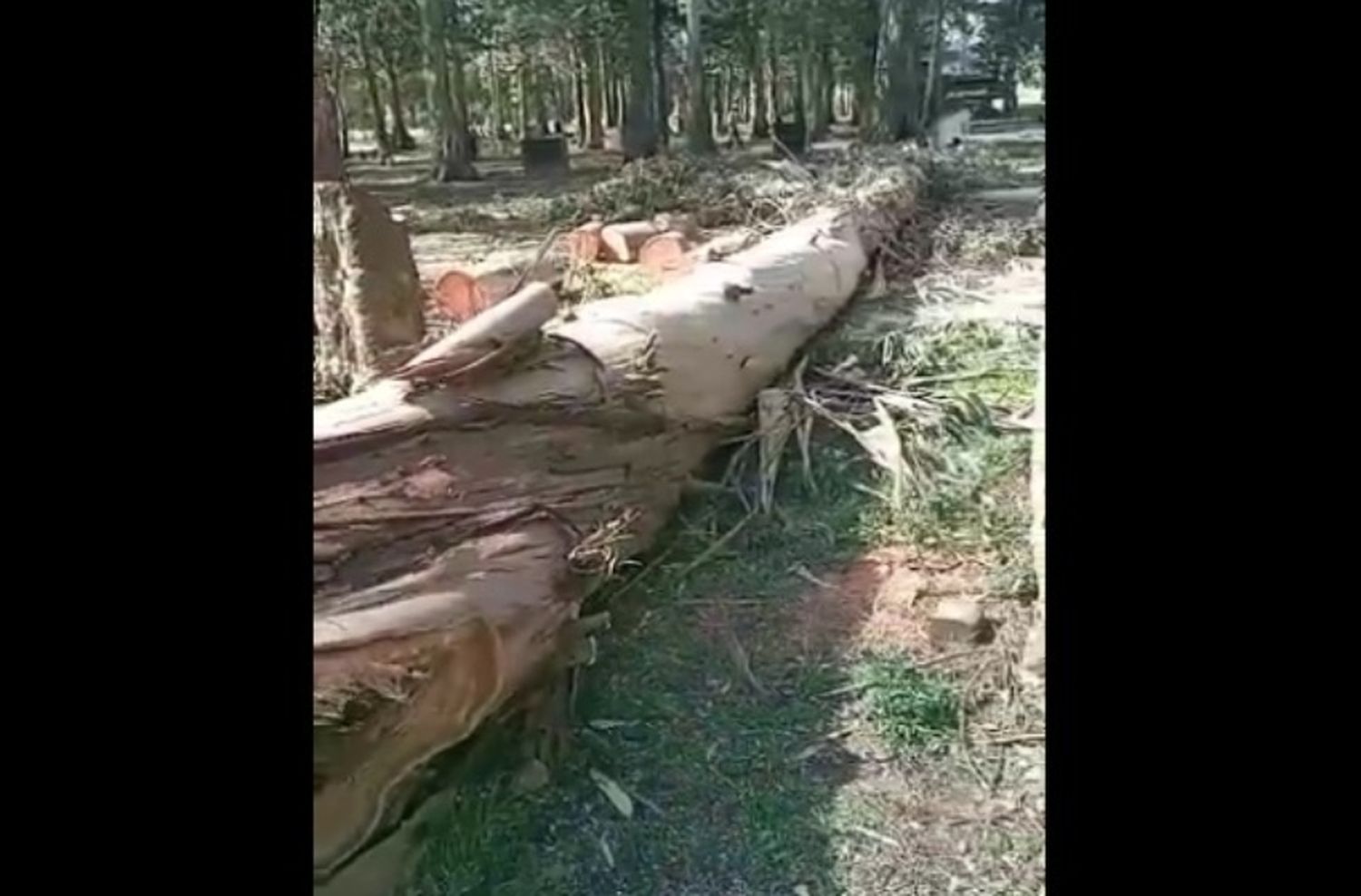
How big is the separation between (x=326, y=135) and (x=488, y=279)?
0.64 ft

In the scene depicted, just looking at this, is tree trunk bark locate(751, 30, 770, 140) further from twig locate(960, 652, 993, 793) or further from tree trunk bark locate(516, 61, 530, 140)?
twig locate(960, 652, 993, 793)

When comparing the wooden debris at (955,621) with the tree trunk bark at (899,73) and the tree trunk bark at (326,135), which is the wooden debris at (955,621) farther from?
the tree trunk bark at (326,135)

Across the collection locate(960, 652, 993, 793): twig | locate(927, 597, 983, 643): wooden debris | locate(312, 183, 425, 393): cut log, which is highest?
locate(312, 183, 425, 393): cut log

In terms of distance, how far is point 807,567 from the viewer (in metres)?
1.27

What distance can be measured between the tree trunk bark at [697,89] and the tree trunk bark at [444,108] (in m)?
0.20

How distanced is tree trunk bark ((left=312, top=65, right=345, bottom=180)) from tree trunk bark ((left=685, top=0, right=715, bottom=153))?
317mm

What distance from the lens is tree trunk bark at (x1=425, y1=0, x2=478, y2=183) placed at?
128 cm

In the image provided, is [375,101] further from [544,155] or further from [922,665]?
[922,665]

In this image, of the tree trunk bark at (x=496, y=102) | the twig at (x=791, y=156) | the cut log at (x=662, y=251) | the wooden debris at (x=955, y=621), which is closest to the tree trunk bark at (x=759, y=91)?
the twig at (x=791, y=156)

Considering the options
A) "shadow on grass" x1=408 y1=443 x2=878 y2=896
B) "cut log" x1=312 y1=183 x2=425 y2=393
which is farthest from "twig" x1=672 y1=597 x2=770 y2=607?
"cut log" x1=312 y1=183 x2=425 y2=393

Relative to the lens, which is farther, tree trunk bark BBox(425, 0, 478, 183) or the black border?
tree trunk bark BBox(425, 0, 478, 183)
